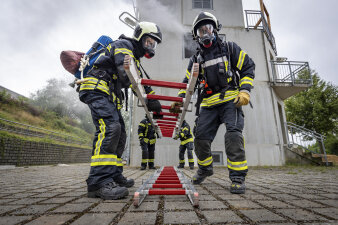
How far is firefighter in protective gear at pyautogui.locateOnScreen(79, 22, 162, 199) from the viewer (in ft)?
6.10

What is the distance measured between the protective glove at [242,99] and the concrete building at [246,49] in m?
5.09

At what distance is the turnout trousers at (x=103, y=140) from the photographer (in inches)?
73.5

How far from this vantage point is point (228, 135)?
2.37 m

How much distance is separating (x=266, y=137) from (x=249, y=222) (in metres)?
7.75

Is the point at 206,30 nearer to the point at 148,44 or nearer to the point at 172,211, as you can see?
the point at 148,44

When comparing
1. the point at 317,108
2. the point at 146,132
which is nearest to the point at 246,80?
the point at 146,132

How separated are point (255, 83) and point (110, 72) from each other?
7.95 m


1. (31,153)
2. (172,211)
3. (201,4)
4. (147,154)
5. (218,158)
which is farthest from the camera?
(201,4)

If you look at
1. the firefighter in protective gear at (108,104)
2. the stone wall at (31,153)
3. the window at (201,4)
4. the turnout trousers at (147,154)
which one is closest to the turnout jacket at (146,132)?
the turnout trousers at (147,154)

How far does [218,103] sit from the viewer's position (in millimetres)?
2574

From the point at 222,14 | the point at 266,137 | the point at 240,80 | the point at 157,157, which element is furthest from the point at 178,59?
the point at 240,80

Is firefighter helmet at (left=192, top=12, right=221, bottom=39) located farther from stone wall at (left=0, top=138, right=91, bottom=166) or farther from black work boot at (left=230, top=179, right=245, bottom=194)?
stone wall at (left=0, top=138, right=91, bottom=166)

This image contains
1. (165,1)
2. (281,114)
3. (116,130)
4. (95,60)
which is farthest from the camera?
(281,114)

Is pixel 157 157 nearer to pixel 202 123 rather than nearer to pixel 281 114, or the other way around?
pixel 202 123
